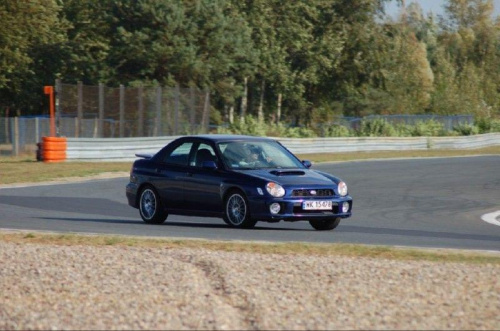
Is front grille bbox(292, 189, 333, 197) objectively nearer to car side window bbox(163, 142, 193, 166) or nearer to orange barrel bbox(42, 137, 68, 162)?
car side window bbox(163, 142, 193, 166)

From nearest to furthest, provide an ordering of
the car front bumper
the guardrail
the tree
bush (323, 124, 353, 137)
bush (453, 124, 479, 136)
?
the car front bumper → the guardrail → the tree → bush (323, 124, 353, 137) → bush (453, 124, 479, 136)

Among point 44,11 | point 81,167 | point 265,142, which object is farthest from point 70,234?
point 44,11

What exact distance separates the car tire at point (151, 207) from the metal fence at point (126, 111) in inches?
718

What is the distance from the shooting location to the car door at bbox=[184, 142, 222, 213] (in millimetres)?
17062

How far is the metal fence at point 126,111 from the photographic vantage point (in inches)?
1433

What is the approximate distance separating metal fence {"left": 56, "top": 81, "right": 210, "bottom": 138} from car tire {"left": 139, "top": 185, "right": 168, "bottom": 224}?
18.2 m

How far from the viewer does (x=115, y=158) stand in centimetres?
3622

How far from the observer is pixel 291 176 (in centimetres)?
1683

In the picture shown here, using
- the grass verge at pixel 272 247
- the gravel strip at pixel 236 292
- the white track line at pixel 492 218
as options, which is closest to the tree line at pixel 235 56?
the white track line at pixel 492 218

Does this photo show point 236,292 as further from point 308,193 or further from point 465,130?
point 465,130

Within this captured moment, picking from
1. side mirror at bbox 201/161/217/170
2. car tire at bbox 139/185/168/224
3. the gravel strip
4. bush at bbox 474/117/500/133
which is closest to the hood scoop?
side mirror at bbox 201/161/217/170

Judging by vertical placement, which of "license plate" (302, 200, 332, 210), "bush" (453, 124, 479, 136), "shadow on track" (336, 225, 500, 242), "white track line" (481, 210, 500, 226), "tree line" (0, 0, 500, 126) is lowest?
"bush" (453, 124, 479, 136)

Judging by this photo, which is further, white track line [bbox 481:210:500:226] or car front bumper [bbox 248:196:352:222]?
white track line [bbox 481:210:500:226]

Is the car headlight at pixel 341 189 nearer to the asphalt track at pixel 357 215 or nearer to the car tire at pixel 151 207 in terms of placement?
the asphalt track at pixel 357 215
